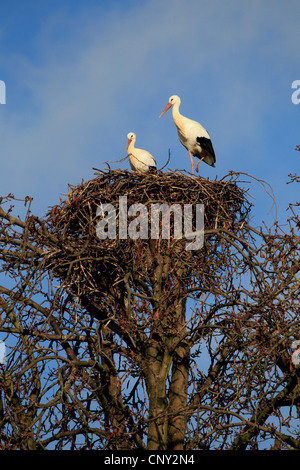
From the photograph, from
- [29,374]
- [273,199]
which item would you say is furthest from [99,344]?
[273,199]

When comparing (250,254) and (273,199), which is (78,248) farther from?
(273,199)

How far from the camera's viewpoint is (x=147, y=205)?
28.8 ft

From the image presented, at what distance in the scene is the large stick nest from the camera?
8.14 meters

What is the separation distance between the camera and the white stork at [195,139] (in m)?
11.9

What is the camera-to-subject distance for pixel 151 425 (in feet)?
24.9

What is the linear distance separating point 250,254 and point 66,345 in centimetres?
257

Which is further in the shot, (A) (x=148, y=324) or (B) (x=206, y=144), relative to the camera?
(B) (x=206, y=144)

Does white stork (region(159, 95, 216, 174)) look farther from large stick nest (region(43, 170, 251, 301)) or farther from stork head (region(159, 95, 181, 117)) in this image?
large stick nest (region(43, 170, 251, 301))
